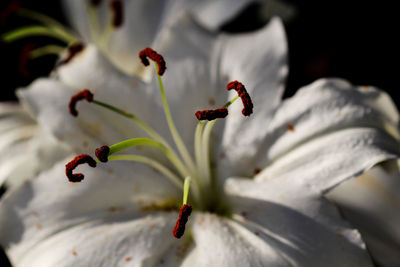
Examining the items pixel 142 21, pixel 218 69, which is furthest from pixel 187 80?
pixel 142 21

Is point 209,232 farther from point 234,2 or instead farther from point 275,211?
point 234,2

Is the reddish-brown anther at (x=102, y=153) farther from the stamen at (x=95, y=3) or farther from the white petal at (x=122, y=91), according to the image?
the stamen at (x=95, y=3)

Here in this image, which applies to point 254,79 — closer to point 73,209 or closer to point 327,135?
point 327,135

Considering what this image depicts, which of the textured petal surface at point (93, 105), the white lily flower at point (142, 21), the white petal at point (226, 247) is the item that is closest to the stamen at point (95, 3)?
the white lily flower at point (142, 21)

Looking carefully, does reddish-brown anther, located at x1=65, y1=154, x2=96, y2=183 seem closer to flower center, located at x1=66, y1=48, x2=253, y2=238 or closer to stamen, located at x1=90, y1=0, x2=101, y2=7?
flower center, located at x1=66, y1=48, x2=253, y2=238

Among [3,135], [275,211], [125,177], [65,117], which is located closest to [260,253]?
[275,211]

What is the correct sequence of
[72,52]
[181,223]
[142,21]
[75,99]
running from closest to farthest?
[181,223], [75,99], [72,52], [142,21]
